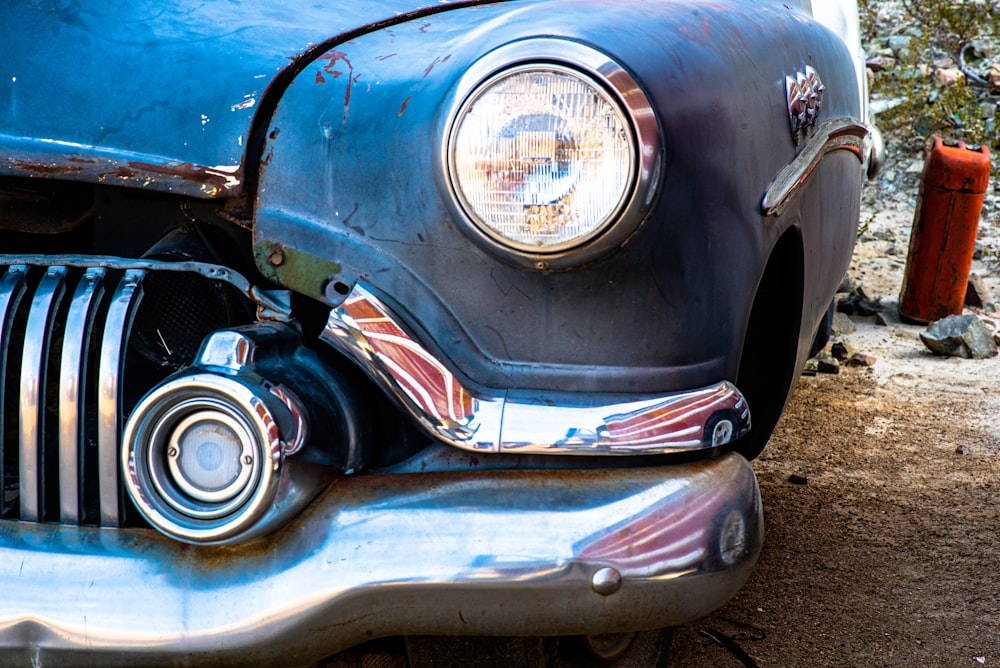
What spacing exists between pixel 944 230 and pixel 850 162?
262 cm

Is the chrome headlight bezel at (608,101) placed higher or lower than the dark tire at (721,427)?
higher

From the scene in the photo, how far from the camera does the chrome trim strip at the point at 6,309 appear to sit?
1526 millimetres

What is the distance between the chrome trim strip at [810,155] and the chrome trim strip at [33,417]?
42.9 inches

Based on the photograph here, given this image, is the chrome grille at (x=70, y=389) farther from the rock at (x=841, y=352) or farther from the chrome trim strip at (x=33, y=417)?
the rock at (x=841, y=352)

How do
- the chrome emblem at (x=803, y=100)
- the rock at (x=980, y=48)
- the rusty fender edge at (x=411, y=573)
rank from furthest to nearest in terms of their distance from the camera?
1. the rock at (x=980, y=48)
2. the chrome emblem at (x=803, y=100)
3. the rusty fender edge at (x=411, y=573)

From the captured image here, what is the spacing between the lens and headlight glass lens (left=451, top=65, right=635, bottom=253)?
1359mm

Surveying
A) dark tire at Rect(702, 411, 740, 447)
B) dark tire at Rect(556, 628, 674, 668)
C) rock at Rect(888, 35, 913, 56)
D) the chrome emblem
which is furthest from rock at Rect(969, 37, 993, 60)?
dark tire at Rect(702, 411, 740, 447)

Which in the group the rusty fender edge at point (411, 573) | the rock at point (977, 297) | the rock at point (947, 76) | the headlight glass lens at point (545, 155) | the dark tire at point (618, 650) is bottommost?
the rock at point (977, 297)

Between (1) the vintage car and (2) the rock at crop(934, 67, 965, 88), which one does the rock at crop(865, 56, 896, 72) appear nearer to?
(2) the rock at crop(934, 67, 965, 88)

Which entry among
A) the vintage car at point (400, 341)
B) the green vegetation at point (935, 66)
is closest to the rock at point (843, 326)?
the green vegetation at point (935, 66)

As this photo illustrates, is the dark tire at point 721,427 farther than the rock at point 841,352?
No

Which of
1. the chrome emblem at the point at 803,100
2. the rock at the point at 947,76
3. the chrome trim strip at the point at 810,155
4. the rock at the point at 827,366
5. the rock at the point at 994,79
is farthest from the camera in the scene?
the rock at the point at 947,76

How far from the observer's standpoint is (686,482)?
1.39 m

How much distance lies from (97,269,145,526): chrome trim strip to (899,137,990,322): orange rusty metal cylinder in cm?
422
